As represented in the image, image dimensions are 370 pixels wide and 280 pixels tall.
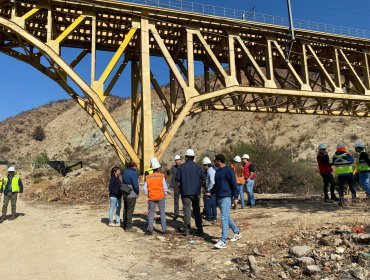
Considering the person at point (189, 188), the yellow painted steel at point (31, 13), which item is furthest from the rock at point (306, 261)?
the yellow painted steel at point (31, 13)

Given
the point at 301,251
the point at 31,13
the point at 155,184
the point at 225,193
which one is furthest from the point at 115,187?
the point at 31,13

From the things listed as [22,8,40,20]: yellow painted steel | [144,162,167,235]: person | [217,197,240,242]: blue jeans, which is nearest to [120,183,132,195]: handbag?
[144,162,167,235]: person

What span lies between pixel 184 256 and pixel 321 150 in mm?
7063

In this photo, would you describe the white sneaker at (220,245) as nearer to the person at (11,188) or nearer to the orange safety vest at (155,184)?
the orange safety vest at (155,184)

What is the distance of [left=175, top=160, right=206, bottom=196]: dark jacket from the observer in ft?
26.3

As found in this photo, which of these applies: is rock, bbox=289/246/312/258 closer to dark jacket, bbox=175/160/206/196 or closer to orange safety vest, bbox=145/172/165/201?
dark jacket, bbox=175/160/206/196

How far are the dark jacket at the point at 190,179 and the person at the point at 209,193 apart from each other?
32.0 inches

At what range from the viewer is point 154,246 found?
24.0ft

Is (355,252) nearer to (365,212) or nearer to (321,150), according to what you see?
(365,212)

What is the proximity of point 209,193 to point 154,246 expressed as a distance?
7.32 ft

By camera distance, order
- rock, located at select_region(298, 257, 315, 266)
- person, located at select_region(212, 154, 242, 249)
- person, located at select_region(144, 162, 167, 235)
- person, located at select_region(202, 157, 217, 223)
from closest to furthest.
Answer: rock, located at select_region(298, 257, 315, 266), person, located at select_region(212, 154, 242, 249), person, located at select_region(144, 162, 167, 235), person, located at select_region(202, 157, 217, 223)

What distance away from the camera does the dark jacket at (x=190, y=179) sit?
26.3ft

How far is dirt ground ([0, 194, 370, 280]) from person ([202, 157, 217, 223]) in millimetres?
461

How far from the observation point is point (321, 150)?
443 inches
